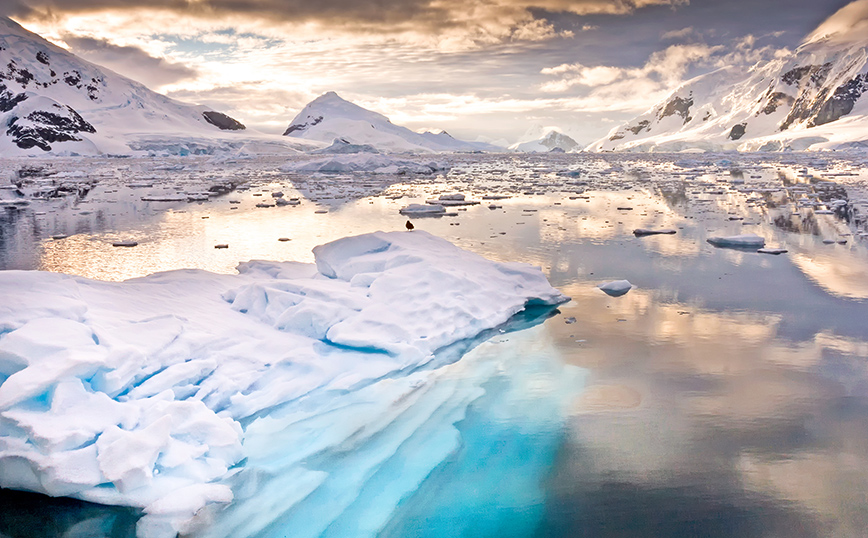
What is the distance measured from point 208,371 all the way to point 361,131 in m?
153

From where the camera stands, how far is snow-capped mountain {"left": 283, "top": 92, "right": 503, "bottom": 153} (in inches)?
5733

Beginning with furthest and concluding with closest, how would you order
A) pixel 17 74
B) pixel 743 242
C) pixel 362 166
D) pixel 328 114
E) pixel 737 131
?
pixel 328 114 < pixel 737 131 < pixel 17 74 < pixel 362 166 < pixel 743 242

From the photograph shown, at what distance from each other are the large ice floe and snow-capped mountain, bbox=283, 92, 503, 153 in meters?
126

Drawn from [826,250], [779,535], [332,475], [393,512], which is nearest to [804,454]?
[779,535]

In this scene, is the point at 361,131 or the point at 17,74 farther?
the point at 361,131

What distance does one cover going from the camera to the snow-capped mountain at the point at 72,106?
278 feet

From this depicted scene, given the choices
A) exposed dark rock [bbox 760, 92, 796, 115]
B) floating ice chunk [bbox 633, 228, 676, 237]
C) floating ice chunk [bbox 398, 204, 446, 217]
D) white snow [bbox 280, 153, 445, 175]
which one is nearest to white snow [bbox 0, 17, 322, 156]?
white snow [bbox 280, 153, 445, 175]

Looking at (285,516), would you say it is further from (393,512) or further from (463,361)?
(463,361)

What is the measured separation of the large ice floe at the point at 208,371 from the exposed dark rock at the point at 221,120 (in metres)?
155

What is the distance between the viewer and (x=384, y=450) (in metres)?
4.21

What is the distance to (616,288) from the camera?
8133 millimetres

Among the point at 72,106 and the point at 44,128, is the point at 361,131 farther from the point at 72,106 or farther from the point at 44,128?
the point at 44,128

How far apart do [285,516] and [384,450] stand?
890 mm

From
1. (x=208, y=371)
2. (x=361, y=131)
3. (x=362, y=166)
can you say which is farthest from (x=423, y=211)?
(x=361, y=131)
